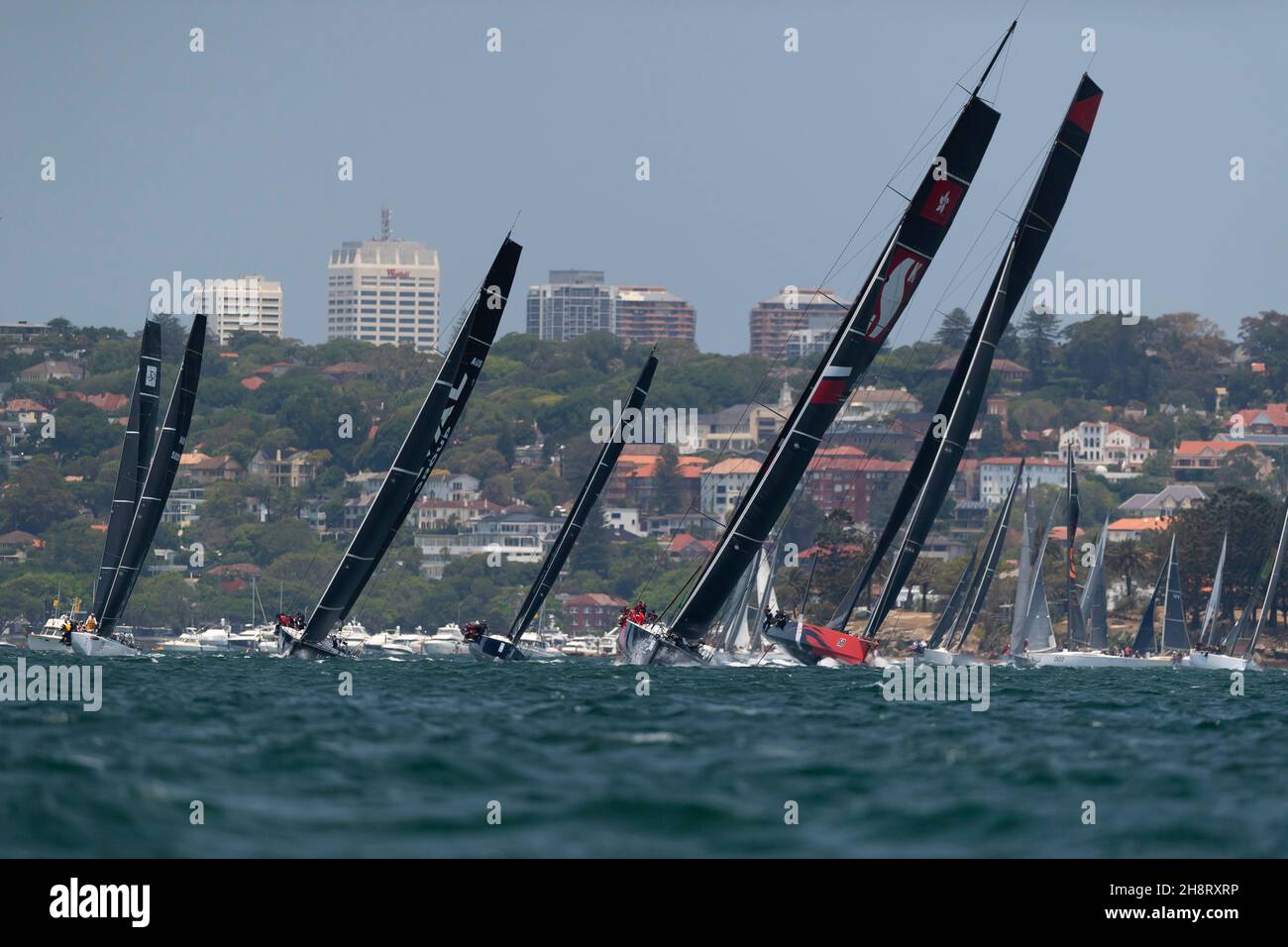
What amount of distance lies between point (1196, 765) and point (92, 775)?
30.3ft

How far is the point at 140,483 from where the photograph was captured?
157 ft

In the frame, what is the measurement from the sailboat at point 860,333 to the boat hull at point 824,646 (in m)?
8.20

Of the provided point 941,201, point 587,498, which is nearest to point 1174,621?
point 587,498

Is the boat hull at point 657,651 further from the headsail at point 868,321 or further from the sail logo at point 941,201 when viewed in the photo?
the sail logo at point 941,201

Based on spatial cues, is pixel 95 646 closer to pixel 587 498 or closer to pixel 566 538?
pixel 566 538

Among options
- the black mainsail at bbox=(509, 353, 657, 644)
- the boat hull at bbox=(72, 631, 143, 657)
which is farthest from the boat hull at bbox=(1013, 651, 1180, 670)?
the boat hull at bbox=(72, 631, 143, 657)

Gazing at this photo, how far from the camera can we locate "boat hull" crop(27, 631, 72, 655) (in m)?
51.6

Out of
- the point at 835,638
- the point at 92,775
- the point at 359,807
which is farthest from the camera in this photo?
the point at 835,638

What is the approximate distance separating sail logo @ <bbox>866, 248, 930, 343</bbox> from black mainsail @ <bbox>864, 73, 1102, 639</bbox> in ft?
18.3

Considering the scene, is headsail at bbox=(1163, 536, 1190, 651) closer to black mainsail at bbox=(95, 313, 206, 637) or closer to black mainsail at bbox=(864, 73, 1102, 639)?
black mainsail at bbox=(864, 73, 1102, 639)
